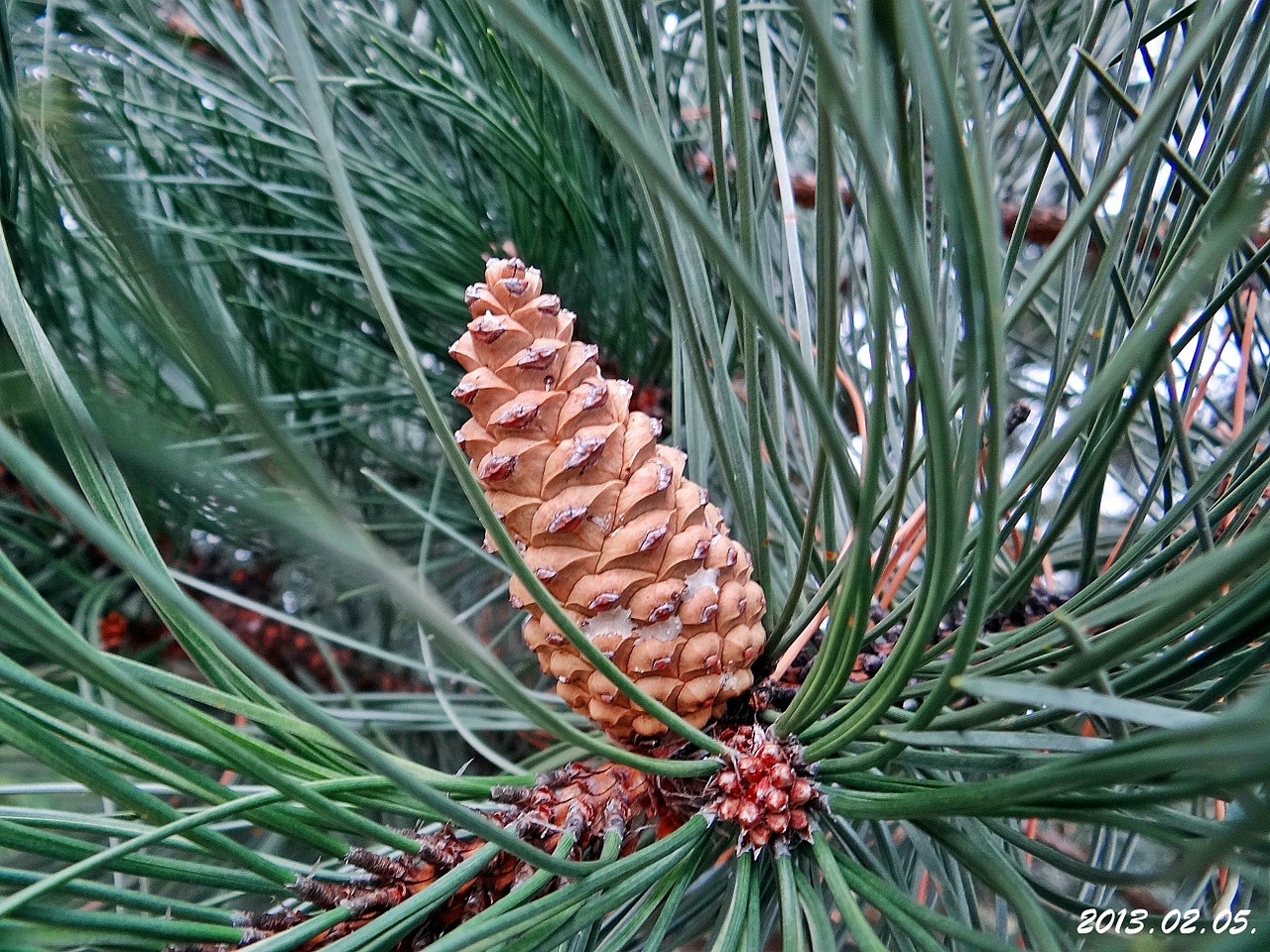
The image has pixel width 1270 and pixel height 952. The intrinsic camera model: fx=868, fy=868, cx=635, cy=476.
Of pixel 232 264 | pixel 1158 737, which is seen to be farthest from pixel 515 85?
pixel 1158 737

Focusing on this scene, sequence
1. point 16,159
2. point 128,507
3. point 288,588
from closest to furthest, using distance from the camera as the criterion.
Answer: point 128,507 < point 16,159 < point 288,588

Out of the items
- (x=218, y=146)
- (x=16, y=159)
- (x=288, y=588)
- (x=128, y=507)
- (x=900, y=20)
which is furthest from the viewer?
(x=288, y=588)

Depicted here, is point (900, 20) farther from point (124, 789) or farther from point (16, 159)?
point (16, 159)

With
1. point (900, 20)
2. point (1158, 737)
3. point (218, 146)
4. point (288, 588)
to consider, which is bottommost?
point (1158, 737)

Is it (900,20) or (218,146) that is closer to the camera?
(900,20)

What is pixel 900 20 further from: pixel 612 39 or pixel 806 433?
pixel 806 433

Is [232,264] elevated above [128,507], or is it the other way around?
[232,264]
